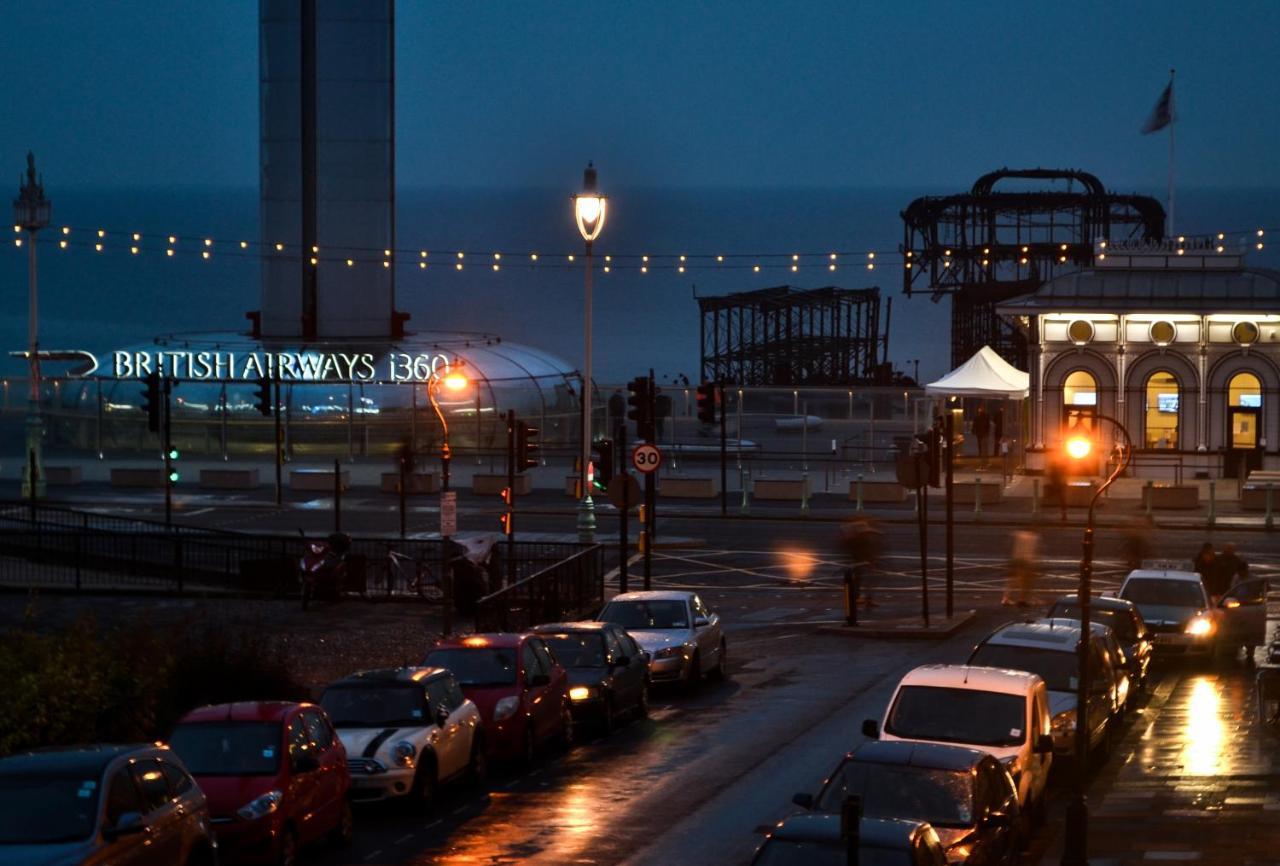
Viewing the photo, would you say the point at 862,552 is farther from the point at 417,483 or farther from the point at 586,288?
the point at 417,483

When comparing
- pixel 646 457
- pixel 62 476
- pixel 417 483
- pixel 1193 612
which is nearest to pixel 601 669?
pixel 1193 612

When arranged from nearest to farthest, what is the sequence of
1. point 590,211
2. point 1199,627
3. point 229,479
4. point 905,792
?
1. point 905,792
2. point 1199,627
3. point 590,211
4. point 229,479

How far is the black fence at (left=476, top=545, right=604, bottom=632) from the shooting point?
2950cm

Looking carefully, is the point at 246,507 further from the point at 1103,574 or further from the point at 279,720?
the point at 279,720

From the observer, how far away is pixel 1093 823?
18.0 meters

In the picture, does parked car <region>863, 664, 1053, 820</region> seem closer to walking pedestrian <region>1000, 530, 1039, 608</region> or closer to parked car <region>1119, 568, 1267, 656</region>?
parked car <region>1119, 568, 1267, 656</region>

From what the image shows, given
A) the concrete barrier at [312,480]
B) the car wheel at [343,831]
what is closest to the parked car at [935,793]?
the car wheel at [343,831]

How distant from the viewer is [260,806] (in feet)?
51.3

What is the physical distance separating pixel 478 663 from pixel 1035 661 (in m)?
6.47

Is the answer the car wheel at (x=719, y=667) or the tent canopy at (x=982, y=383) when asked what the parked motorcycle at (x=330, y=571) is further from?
the tent canopy at (x=982, y=383)

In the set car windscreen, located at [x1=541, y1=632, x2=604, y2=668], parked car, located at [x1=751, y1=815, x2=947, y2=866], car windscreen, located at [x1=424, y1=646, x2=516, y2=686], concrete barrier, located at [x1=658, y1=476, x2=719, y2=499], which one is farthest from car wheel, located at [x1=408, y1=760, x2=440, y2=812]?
concrete barrier, located at [x1=658, y1=476, x2=719, y2=499]

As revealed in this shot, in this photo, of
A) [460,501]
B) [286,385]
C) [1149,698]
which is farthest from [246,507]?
[1149,698]

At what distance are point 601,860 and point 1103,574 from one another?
26.7 meters

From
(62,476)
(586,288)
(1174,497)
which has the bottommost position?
(1174,497)
